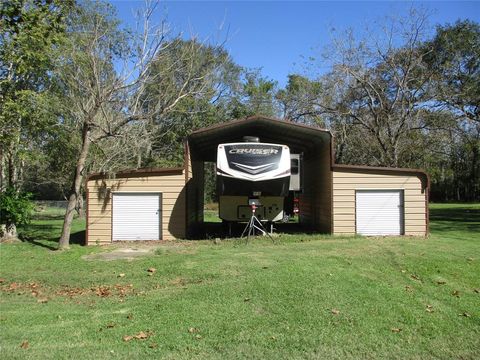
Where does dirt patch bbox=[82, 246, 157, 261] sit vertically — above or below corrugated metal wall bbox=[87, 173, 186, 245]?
below

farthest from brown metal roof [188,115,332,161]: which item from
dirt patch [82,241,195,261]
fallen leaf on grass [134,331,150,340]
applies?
fallen leaf on grass [134,331,150,340]

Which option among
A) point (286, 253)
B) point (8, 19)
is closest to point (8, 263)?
point (8, 19)

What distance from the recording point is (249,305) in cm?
755

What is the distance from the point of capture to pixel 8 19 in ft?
31.3

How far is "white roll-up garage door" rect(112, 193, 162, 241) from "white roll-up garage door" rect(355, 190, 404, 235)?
7.01 meters

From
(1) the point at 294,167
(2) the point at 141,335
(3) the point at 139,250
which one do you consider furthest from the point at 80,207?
(2) the point at 141,335

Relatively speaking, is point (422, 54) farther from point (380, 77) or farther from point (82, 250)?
point (82, 250)

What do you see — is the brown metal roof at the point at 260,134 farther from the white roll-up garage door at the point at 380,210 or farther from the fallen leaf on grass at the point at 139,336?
the fallen leaf on grass at the point at 139,336

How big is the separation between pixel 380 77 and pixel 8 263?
61.9ft

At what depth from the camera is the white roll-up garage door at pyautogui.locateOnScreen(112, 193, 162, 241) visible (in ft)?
56.2

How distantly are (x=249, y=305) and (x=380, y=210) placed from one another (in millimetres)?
10888

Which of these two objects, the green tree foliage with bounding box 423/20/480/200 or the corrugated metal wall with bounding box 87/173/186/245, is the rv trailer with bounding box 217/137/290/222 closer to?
the corrugated metal wall with bounding box 87/173/186/245

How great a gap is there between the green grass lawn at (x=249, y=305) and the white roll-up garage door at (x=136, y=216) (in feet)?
13.3

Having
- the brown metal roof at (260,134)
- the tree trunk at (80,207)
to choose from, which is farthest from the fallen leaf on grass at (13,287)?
the tree trunk at (80,207)
